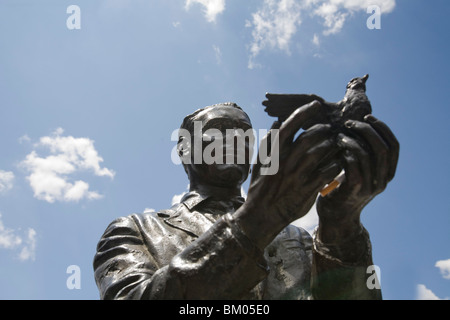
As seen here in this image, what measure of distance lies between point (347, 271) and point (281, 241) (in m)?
0.99

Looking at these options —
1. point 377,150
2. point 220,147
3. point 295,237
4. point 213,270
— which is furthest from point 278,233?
point 220,147

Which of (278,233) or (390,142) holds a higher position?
(390,142)

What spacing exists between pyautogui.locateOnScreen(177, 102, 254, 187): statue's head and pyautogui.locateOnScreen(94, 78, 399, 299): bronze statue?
2.72ft

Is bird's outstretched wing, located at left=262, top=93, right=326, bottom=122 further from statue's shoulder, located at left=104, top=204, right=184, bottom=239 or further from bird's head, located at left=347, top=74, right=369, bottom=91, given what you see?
statue's shoulder, located at left=104, top=204, right=184, bottom=239

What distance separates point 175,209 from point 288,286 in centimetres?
146

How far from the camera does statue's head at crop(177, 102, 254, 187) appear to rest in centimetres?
547

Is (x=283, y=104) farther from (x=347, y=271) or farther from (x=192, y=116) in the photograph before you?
(x=192, y=116)

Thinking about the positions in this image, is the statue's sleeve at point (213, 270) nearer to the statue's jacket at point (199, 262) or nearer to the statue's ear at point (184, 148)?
the statue's jacket at point (199, 262)

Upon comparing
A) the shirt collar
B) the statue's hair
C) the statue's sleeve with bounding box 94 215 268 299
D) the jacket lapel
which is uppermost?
the statue's hair

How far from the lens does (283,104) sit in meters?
4.11

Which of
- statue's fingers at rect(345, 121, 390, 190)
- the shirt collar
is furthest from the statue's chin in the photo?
statue's fingers at rect(345, 121, 390, 190)
